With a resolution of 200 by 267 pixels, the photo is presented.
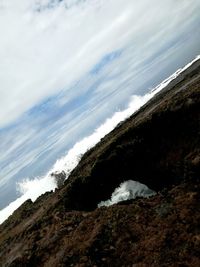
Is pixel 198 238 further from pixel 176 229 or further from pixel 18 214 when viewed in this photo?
pixel 18 214

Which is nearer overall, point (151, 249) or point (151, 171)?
point (151, 249)

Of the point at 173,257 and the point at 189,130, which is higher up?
the point at 189,130

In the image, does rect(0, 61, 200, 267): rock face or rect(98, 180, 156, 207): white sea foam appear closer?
rect(0, 61, 200, 267): rock face

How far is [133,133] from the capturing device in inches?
813

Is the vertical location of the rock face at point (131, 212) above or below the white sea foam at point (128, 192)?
above

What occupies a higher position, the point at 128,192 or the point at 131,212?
the point at 131,212

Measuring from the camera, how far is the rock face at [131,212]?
1122 cm

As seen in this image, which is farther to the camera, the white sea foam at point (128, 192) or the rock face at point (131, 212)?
the white sea foam at point (128, 192)

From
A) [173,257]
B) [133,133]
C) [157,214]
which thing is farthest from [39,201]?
[173,257]

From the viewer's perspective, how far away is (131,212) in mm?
13297

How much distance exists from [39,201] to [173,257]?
15.9m

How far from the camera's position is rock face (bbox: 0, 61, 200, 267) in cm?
1122

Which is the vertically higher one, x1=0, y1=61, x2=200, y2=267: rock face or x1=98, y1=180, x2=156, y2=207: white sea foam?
x1=0, y1=61, x2=200, y2=267: rock face

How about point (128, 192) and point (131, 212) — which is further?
point (128, 192)
